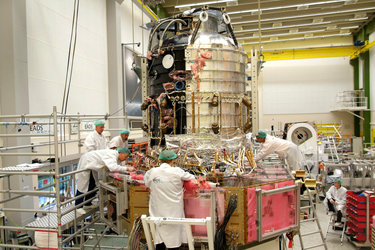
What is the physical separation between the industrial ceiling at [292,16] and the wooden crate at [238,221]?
26.9ft

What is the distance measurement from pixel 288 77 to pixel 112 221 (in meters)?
16.0

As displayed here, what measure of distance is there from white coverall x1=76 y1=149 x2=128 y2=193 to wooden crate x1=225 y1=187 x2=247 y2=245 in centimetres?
167

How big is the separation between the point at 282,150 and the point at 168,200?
3.17 metres

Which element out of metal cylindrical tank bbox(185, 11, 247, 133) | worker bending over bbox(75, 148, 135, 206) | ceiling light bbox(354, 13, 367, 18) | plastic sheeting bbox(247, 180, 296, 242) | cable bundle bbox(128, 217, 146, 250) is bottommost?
cable bundle bbox(128, 217, 146, 250)

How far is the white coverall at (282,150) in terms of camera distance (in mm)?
5387

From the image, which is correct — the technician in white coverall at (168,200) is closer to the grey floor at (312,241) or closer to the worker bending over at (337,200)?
the grey floor at (312,241)

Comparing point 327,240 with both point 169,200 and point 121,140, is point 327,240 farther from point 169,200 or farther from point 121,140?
point 121,140

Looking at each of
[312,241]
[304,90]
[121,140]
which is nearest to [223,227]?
[121,140]

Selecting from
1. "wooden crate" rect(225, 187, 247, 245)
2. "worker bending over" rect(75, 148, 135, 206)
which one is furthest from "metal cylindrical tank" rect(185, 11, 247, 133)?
"wooden crate" rect(225, 187, 247, 245)

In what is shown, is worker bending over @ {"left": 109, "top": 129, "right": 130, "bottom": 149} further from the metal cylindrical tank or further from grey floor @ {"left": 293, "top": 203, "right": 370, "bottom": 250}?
grey floor @ {"left": 293, "top": 203, "right": 370, "bottom": 250}

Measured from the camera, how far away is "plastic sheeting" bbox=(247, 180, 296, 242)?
3217 millimetres

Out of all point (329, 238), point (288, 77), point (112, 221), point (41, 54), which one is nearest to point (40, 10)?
point (41, 54)

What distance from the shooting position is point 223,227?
124 inches

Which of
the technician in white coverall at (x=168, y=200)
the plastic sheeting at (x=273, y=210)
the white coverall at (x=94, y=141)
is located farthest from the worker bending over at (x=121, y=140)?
the plastic sheeting at (x=273, y=210)
